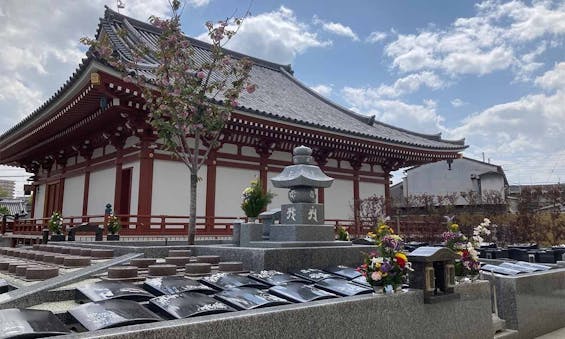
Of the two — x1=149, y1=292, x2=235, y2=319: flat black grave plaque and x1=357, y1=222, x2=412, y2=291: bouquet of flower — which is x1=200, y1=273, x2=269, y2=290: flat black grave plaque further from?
x1=357, y1=222, x2=412, y2=291: bouquet of flower

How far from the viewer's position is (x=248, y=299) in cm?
399

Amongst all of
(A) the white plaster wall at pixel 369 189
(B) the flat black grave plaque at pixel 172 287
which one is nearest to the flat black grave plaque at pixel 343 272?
(B) the flat black grave plaque at pixel 172 287

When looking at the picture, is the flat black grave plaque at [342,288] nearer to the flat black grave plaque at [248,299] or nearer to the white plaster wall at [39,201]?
the flat black grave plaque at [248,299]

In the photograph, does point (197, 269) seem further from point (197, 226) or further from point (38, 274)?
point (197, 226)

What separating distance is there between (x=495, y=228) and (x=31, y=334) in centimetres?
1781

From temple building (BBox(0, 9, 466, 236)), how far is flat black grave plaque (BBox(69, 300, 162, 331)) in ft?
25.4

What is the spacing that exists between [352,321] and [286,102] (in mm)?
15399

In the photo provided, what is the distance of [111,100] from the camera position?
36.6ft

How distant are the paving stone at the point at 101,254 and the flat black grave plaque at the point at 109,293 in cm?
329

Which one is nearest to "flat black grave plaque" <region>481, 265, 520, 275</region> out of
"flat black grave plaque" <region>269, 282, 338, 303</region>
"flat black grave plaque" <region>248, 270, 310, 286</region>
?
"flat black grave plaque" <region>248, 270, 310, 286</region>

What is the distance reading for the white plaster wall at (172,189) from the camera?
13047mm

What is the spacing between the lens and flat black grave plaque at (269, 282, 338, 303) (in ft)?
13.9

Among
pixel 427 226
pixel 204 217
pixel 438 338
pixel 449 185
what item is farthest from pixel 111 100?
pixel 449 185

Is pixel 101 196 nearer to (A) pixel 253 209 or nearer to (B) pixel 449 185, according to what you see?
(A) pixel 253 209
